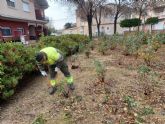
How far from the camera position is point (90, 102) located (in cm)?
565

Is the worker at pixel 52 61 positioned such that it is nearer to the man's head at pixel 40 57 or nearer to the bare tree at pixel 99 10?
the man's head at pixel 40 57

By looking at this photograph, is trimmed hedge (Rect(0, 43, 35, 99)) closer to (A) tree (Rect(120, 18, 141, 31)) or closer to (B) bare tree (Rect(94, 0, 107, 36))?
(B) bare tree (Rect(94, 0, 107, 36))

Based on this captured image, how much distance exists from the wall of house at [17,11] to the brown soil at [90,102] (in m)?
15.4

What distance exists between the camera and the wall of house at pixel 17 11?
21266 mm

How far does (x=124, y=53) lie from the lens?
11.0 meters

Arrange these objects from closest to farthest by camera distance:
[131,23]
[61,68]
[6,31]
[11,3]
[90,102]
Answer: [90,102] → [61,68] → [6,31] → [11,3] → [131,23]

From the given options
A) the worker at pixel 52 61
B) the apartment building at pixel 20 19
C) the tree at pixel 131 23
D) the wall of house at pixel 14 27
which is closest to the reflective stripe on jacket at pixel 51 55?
the worker at pixel 52 61

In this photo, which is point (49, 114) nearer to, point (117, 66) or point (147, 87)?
point (147, 87)

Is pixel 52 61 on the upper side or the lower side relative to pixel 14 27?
lower

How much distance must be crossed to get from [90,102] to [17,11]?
820 inches

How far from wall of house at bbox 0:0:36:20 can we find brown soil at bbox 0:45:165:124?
1544 centimetres

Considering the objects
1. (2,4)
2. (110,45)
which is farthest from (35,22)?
(110,45)

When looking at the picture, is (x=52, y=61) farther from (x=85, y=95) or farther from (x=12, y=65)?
(x=12, y=65)

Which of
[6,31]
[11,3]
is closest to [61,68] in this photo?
[6,31]
